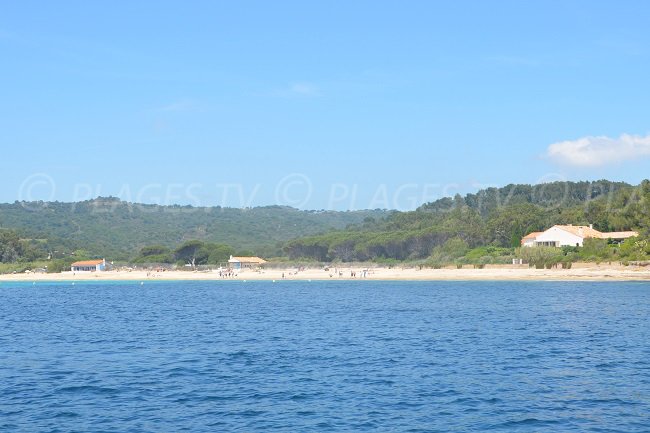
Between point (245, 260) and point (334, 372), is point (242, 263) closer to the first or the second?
point (245, 260)

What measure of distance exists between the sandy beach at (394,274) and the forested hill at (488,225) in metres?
6.94

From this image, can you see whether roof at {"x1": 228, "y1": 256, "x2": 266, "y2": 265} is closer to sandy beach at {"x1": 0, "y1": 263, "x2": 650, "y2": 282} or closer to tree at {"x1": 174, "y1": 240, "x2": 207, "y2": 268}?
sandy beach at {"x1": 0, "y1": 263, "x2": 650, "y2": 282}

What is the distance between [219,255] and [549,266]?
58.4 meters

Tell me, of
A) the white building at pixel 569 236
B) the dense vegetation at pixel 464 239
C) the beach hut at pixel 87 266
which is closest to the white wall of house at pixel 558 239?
the white building at pixel 569 236

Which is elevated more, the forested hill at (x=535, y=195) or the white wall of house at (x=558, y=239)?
the forested hill at (x=535, y=195)

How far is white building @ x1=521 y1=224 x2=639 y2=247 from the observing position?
88.4 m

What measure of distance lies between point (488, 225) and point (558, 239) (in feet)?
52.2

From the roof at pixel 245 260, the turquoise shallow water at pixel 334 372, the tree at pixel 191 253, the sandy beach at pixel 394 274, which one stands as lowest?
the turquoise shallow water at pixel 334 372

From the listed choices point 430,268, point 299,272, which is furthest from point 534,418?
point 299,272

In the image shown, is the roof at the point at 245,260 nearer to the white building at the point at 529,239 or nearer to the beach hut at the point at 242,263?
the beach hut at the point at 242,263

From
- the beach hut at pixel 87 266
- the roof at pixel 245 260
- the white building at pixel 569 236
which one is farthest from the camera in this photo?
the roof at pixel 245 260

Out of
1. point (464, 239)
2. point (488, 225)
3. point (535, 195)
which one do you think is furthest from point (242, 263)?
point (535, 195)

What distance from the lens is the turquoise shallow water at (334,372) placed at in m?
17.0

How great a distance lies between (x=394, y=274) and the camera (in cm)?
9288
